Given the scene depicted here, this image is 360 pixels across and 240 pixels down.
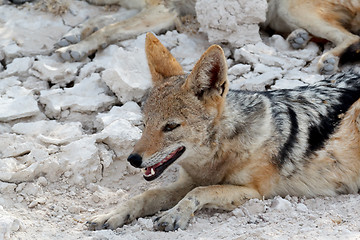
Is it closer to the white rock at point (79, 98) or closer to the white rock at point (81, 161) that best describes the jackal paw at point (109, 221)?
the white rock at point (81, 161)

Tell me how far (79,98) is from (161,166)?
6.76 feet

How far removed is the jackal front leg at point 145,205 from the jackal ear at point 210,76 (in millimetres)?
844

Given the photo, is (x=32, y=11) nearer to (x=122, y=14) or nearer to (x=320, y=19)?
(x=122, y=14)

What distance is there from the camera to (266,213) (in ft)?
12.1

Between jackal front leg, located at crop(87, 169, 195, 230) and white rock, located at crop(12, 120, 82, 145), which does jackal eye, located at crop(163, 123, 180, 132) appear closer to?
jackal front leg, located at crop(87, 169, 195, 230)

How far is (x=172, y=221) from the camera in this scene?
354cm

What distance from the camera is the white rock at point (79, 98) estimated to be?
5.27m

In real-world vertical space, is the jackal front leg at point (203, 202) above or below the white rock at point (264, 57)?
below

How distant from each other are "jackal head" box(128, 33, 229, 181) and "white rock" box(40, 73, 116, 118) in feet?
5.37

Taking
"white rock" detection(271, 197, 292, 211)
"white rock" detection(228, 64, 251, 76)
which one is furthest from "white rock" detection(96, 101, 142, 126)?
"white rock" detection(271, 197, 292, 211)

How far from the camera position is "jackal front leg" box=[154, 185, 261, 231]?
355 cm

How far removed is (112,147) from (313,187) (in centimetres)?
188

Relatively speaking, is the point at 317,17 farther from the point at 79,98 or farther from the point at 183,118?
the point at 183,118

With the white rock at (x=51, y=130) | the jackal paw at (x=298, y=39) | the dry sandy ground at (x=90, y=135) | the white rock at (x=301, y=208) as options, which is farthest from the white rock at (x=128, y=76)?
the white rock at (x=301, y=208)
